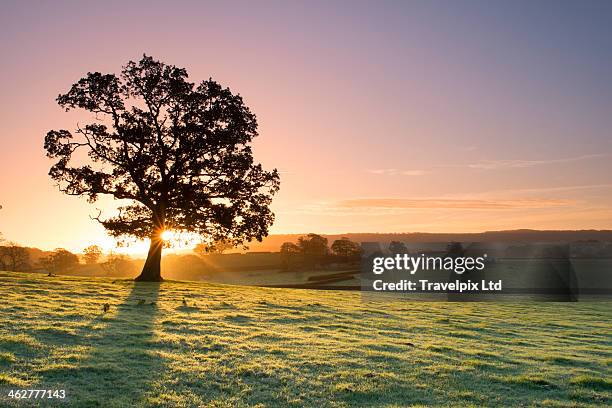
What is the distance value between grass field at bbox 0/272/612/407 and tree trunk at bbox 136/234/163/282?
18.3 metres

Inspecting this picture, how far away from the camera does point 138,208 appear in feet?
153

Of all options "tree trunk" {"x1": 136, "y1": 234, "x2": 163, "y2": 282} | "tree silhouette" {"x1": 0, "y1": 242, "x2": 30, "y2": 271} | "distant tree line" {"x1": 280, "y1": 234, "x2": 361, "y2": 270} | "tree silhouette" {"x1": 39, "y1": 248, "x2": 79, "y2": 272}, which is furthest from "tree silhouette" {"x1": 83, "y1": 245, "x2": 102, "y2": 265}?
"tree trunk" {"x1": 136, "y1": 234, "x2": 163, "y2": 282}

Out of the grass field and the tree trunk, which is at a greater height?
the tree trunk

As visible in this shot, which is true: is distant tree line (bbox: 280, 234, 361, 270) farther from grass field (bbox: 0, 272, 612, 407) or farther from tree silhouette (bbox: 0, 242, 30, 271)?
grass field (bbox: 0, 272, 612, 407)

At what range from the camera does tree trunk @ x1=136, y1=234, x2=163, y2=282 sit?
46.4 meters

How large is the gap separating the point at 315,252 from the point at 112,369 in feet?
310

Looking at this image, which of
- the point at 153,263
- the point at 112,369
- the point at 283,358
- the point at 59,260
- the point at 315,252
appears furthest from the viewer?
the point at 59,260

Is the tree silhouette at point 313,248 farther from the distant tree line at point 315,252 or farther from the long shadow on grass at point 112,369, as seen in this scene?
the long shadow on grass at point 112,369

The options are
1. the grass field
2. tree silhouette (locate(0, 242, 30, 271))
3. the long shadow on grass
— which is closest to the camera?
the long shadow on grass

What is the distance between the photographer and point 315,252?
108 meters

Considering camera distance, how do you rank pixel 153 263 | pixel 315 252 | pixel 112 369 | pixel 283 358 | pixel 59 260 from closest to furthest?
1. pixel 112 369
2. pixel 283 358
3. pixel 153 263
4. pixel 315 252
5. pixel 59 260

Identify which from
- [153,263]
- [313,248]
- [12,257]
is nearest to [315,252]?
[313,248]

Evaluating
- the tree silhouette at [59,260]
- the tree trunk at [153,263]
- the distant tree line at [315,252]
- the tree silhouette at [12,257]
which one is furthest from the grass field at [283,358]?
the tree silhouette at [59,260]

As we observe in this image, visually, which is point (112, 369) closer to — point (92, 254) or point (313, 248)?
point (313, 248)
